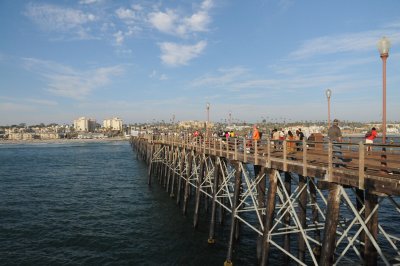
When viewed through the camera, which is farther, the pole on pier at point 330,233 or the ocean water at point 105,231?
the ocean water at point 105,231

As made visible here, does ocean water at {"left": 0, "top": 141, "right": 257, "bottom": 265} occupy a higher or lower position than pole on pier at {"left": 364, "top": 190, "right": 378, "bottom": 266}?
lower

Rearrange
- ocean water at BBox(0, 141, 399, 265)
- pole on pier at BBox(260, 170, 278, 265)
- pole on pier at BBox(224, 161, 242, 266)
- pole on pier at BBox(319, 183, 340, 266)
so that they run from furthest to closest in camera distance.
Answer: ocean water at BBox(0, 141, 399, 265), pole on pier at BBox(224, 161, 242, 266), pole on pier at BBox(260, 170, 278, 265), pole on pier at BBox(319, 183, 340, 266)

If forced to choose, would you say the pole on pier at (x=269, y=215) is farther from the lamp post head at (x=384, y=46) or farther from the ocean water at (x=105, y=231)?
the lamp post head at (x=384, y=46)

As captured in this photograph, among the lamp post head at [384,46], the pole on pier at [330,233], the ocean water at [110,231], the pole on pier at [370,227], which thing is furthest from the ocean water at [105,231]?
the lamp post head at [384,46]

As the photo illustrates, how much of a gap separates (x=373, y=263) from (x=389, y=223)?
46.5 feet

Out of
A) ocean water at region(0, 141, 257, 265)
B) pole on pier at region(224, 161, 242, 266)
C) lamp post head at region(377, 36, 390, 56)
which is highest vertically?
lamp post head at region(377, 36, 390, 56)

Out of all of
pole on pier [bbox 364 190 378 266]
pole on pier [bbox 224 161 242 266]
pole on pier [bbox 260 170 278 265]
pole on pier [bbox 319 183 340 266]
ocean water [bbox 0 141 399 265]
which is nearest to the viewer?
pole on pier [bbox 319 183 340 266]

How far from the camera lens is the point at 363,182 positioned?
845cm

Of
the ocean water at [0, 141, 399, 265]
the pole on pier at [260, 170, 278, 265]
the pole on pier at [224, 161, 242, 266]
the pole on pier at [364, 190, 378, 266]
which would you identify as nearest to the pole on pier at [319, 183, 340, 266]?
the pole on pier at [364, 190, 378, 266]

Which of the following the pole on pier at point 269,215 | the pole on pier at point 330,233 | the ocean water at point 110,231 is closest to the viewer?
the pole on pier at point 330,233

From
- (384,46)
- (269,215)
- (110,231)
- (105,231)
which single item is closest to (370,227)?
(269,215)

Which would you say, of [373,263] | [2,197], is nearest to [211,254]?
[373,263]

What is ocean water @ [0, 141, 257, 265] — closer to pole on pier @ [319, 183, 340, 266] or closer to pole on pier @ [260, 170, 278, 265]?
pole on pier @ [260, 170, 278, 265]

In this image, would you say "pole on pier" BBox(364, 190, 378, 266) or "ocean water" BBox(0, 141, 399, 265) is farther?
"ocean water" BBox(0, 141, 399, 265)
